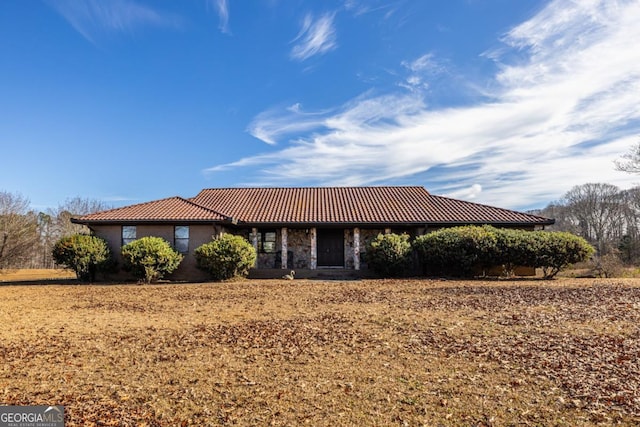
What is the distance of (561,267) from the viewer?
53.3 feet

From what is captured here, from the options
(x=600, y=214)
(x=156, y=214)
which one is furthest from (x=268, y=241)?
(x=600, y=214)

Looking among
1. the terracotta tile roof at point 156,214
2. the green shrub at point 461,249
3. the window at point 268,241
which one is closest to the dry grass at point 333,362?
the green shrub at point 461,249

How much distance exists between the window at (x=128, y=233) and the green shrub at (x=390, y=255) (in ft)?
34.4

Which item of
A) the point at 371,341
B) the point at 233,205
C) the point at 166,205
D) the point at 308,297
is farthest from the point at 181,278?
the point at 371,341

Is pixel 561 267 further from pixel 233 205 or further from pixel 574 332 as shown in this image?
pixel 233 205

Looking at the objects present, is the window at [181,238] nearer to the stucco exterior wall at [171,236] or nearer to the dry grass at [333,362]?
the stucco exterior wall at [171,236]

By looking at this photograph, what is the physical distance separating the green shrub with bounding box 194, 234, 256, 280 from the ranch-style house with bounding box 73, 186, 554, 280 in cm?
140

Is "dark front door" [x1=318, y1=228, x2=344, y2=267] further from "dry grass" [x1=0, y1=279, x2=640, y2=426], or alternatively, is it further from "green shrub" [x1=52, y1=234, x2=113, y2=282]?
"dry grass" [x1=0, y1=279, x2=640, y2=426]

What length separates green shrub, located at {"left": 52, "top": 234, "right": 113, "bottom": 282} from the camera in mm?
16031

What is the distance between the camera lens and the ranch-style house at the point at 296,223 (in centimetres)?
1792

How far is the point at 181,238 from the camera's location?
59.1 feet

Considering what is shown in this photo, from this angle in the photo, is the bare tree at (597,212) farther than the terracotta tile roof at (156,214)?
Yes

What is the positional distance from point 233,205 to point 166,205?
3.79 meters

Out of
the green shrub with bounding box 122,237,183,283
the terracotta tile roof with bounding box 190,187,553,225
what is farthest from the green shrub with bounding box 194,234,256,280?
the terracotta tile roof with bounding box 190,187,553,225
